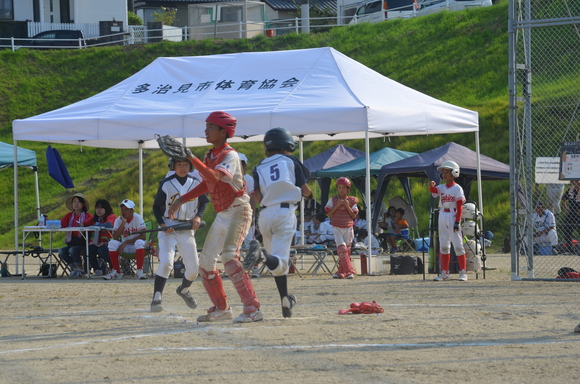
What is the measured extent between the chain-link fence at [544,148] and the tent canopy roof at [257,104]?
2.10 meters

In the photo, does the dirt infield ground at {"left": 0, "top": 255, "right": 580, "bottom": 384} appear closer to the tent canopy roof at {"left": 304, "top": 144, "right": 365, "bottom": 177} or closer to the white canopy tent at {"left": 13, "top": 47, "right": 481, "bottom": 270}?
the white canopy tent at {"left": 13, "top": 47, "right": 481, "bottom": 270}

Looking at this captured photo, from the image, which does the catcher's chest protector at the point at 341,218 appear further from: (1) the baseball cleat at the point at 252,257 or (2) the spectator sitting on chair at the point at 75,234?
(1) the baseball cleat at the point at 252,257

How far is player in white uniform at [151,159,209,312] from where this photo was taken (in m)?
9.08

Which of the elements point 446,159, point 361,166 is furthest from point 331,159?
point 446,159

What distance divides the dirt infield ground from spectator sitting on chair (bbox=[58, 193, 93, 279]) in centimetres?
392

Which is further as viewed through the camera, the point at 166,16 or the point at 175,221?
the point at 166,16

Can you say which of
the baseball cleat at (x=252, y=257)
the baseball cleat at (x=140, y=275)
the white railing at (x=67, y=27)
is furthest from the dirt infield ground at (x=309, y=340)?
the white railing at (x=67, y=27)

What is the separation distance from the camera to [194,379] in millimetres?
5359

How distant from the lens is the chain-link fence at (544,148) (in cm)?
1171

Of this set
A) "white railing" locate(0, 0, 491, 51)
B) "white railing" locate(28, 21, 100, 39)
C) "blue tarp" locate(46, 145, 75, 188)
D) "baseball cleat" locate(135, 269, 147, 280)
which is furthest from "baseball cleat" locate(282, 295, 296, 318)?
"white railing" locate(28, 21, 100, 39)

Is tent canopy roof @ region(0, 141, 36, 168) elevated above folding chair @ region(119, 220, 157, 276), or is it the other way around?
tent canopy roof @ region(0, 141, 36, 168)

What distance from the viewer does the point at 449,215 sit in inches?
516

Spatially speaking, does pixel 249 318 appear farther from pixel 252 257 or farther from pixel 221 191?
pixel 221 191

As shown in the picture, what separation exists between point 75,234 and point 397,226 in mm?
9013
